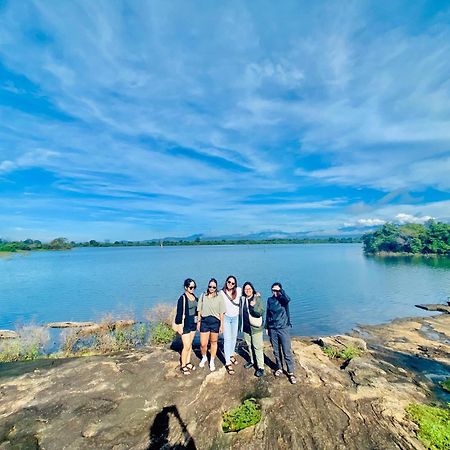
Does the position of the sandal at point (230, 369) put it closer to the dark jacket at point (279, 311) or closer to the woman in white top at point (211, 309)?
the woman in white top at point (211, 309)

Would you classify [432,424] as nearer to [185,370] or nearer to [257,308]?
[257,308]

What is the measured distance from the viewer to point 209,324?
9281mm

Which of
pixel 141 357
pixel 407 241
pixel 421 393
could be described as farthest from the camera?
pixel 407 241

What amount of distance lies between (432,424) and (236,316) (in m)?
5.45

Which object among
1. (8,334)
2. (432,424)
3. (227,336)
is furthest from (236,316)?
(8,334)

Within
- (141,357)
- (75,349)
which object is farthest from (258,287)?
(141,357)

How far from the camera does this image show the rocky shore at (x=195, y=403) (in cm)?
678

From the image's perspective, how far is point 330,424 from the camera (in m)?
7.07

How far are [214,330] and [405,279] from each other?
44781 millimetres

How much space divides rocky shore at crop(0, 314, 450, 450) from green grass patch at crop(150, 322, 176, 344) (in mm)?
3972

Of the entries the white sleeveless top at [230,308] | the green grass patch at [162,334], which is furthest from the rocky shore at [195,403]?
the green grass patch at [162,334]

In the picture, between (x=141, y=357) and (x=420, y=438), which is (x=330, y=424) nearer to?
(x=420, y=438)

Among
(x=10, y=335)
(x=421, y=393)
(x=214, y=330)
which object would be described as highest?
(x=214, y=330)

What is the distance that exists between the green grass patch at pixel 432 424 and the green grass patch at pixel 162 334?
10781 millimetres
